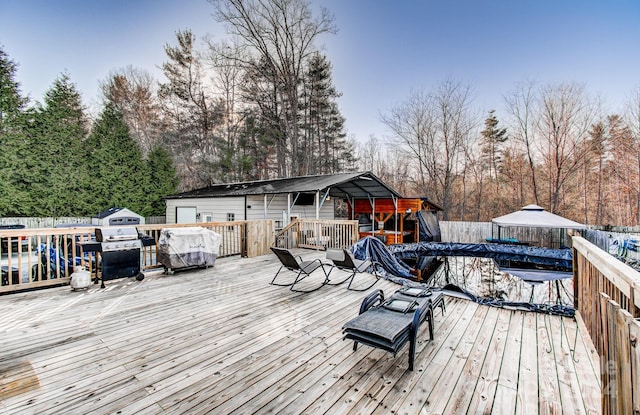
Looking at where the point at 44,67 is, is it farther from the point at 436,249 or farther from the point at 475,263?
the point at 475,263

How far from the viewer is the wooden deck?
1832mm

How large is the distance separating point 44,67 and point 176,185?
316 inches

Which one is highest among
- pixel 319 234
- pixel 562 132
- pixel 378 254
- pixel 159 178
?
pixel 562 132

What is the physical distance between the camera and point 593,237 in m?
9.38

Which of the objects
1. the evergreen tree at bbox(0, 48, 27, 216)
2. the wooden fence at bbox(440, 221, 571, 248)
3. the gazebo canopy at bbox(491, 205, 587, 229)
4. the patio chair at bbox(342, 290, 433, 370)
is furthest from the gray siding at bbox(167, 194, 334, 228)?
the patio chair at bbox(342, 290, 433, 370)

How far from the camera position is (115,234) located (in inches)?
182

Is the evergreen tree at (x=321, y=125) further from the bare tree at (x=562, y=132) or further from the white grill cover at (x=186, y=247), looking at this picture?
the white grill cover at (x=186, y=247)

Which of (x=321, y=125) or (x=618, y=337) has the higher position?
(x=321, y=125)

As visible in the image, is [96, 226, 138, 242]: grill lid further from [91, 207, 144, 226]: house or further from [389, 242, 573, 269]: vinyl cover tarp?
[91, 207, 144, 226]: house

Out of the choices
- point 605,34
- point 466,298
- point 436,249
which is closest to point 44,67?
point 466,298

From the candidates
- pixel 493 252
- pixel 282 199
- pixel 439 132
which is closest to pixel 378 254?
pixel 282 199

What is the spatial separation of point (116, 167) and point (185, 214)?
484 cm

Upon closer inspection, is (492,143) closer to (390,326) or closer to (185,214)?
(390,326)

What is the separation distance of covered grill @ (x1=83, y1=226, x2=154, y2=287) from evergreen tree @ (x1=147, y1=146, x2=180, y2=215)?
43.7ft
